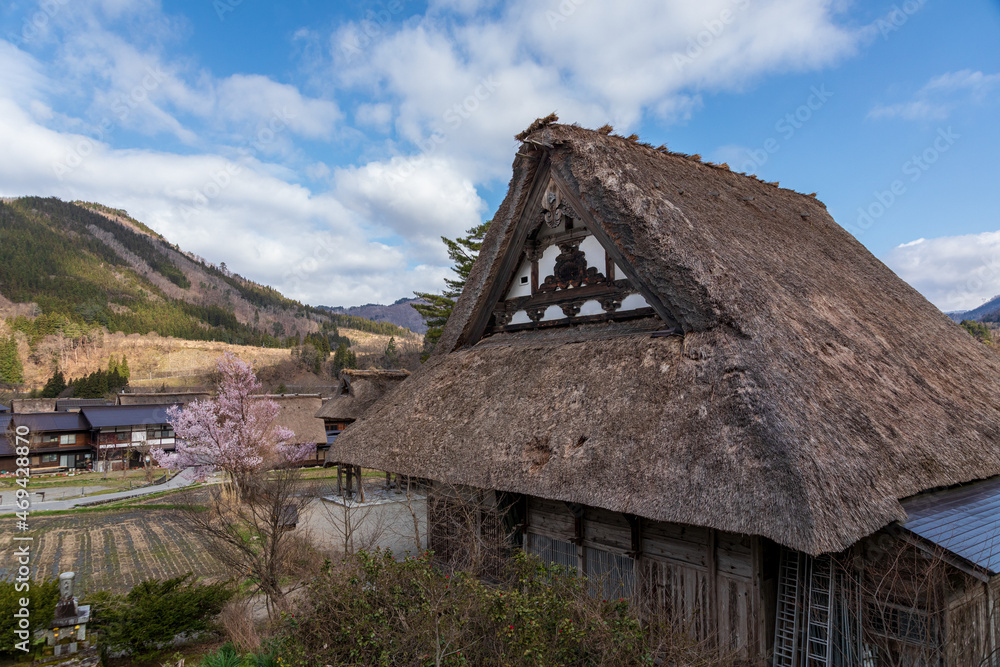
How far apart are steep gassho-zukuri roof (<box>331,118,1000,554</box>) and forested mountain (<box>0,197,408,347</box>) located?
11843 centimetres

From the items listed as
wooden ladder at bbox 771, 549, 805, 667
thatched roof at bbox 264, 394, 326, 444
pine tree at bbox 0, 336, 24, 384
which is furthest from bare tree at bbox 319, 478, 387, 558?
pine tree at bbox 0, 336, 24, 384

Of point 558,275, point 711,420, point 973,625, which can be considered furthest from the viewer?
point 558,275

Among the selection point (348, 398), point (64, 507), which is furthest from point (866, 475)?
point (64, 507)

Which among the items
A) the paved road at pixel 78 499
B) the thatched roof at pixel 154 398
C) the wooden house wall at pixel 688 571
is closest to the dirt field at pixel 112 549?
the paved road at pixel 78 499

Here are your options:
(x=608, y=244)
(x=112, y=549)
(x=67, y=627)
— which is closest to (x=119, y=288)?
(x=112, y=549)

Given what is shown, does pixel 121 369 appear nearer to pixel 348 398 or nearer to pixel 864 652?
pixel 348 398

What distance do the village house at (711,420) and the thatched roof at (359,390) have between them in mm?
7512

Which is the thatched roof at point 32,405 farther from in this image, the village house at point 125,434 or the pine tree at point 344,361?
the pine tree at point 344,361

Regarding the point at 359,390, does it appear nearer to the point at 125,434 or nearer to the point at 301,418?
the point at 301,418

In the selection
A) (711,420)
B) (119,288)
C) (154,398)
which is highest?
(119,288)

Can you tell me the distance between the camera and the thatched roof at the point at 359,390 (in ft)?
58.5

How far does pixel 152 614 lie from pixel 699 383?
31.8 feet

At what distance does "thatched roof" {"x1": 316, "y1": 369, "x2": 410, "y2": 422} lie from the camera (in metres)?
17.8

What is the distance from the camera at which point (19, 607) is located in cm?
822
